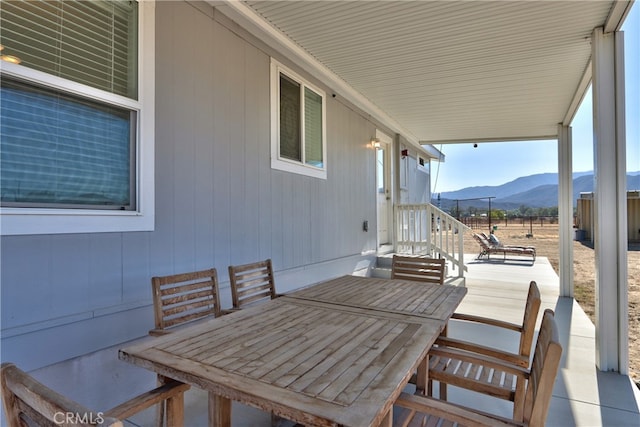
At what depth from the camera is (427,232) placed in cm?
588


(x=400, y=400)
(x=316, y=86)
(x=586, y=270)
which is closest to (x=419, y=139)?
(x=316, y=86)

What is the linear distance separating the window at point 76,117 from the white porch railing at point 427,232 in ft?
16.0

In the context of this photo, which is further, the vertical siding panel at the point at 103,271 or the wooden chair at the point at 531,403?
the vertical siding panel at the point at 103,271

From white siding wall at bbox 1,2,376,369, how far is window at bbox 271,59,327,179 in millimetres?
126

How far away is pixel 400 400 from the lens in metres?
1.23

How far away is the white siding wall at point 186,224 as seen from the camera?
1676 mm

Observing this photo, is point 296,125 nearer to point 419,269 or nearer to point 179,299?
point 419,269

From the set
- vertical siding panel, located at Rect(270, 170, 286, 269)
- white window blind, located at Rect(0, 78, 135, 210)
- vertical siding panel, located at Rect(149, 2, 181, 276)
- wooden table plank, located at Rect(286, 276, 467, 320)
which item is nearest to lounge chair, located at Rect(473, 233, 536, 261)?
vertical siding panel, located at Rect(270, 170, 286, 269)

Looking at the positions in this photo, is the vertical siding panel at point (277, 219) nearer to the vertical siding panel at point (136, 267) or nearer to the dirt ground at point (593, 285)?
the vertical siding panel at point (136, 267)

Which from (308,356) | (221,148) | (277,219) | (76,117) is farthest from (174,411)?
(277,219)

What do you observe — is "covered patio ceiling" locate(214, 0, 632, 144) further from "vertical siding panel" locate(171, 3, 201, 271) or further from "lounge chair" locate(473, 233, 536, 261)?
"lounge chair" locate(473, 233, 536, 261)

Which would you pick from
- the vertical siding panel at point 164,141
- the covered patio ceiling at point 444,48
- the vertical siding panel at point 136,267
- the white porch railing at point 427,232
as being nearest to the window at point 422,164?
the white porch railing at point 427,232

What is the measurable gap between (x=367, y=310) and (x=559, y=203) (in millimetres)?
5187

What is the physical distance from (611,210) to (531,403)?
8.01 feet
